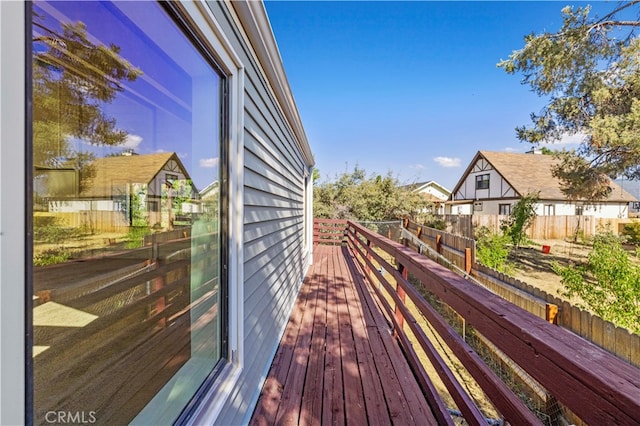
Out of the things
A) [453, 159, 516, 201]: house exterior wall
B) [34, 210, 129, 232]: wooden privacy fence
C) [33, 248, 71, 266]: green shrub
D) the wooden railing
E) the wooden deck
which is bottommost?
the wooden deck

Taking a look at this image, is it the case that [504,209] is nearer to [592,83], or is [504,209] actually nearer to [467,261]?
[592,83]

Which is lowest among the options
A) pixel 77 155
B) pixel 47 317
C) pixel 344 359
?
pixel 344 359

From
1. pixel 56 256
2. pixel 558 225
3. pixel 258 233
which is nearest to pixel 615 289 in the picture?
pixel 258 233

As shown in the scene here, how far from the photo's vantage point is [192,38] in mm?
1174

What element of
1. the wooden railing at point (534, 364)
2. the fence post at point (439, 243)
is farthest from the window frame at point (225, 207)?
the fence post at point (439, 243)

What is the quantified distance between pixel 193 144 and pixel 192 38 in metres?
0.46

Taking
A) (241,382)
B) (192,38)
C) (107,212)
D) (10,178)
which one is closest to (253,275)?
(241,382)

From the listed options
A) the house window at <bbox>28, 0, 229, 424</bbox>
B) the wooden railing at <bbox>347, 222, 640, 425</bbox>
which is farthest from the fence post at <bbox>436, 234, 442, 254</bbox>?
the house window at <bbox>28, 0, 229, 424</bbox>

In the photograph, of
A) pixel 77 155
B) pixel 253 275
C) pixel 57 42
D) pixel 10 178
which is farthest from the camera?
pixel 253 275

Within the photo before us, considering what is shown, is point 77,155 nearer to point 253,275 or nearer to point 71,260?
point 71,260

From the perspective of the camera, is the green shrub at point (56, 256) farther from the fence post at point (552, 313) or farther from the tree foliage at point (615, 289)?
the tree foliage at point (615, 289)

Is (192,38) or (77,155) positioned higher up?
(192,38)

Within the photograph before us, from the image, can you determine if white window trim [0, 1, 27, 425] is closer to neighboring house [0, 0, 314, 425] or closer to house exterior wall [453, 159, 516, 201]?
neighboring house [0, 0, 314, 425]

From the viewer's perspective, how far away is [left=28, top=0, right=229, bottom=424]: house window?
1.06m
